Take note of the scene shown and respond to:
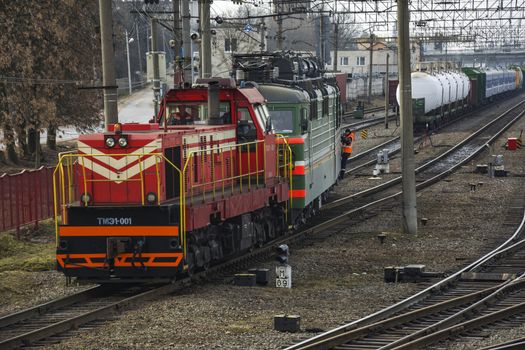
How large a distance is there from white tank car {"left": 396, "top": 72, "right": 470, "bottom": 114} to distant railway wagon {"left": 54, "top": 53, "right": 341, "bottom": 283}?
30266mm

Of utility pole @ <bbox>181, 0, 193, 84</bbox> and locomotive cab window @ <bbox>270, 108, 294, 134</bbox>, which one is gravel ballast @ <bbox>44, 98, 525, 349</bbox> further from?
utility pole @ <bbox>181, 0, 193, 84</bbox>

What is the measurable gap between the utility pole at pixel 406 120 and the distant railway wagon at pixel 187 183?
2193 mm

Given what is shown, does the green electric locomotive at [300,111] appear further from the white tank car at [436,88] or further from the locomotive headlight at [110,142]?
the white tank car at [436,88]

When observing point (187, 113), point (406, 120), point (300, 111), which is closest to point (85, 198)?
point (187, 113)

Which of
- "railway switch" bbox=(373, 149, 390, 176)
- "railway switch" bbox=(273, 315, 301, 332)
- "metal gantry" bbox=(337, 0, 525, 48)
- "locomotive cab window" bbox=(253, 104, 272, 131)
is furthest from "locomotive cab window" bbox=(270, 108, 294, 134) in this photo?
"metal gantry" bbox=(337, 0, 525, 48)

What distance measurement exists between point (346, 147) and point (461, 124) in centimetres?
3032

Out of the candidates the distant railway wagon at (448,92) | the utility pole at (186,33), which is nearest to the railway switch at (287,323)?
the utility pole at (186,33)

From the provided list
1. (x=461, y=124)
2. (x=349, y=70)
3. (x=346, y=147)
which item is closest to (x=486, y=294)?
(x=346, y=147)

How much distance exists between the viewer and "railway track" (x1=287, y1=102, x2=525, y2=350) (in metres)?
10.5

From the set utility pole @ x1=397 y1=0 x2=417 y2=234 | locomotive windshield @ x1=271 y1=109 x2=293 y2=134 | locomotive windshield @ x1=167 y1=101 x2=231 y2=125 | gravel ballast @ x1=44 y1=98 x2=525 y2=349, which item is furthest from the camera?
utility pole @ x1=397 y1=0 x2=417 y2=234

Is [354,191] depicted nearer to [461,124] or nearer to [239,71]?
[239,71]

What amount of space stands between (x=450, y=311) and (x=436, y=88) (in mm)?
38329

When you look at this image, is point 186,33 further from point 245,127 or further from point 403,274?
point 403,274

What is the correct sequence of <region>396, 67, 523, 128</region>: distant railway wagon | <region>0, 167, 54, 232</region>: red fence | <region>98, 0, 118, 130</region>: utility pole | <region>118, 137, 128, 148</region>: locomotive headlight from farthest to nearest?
<region>396, 67, 523, 128</region>: distant railway wagon < <region>0, 167, 54, 232</region>: red fence < <region>98, 0, 118, 130</region>: utility pole < <region>118, 137, 128, 148</region>: locomotive headlight
